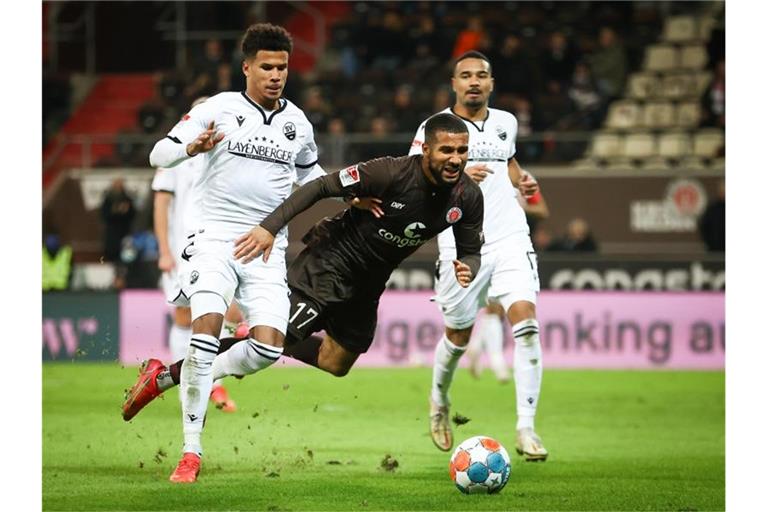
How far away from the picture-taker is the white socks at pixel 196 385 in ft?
24.2

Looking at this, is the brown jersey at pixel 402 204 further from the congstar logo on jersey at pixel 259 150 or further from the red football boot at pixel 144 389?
the red football boot at pixel 144 389

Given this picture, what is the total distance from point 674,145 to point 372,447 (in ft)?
35.8

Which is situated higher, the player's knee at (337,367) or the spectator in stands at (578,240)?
the spectator in stands at (578,240)

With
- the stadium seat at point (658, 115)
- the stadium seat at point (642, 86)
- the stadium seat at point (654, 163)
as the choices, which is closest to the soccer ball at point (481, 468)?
the stadium seat at point (654, 163)

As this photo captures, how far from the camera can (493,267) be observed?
9070 mm

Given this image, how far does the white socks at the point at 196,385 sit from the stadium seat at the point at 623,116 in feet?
43.5

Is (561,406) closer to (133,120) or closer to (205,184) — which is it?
(205,184)

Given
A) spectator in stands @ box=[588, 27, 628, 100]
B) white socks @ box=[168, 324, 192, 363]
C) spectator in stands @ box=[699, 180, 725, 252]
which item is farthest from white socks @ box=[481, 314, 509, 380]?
spectator in stands @ box=[588, 27, 628, 100]

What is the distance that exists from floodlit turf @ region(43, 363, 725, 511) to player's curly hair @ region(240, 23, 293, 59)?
2162 mm

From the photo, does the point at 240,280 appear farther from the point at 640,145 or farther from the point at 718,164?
the point at 640,145

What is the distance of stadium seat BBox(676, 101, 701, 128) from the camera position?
1930 cm

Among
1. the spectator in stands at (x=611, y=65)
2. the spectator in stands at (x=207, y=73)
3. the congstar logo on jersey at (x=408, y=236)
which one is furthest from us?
the spectator in stands at (x=611, y=65)

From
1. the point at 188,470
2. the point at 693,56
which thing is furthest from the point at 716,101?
the point at 188,470

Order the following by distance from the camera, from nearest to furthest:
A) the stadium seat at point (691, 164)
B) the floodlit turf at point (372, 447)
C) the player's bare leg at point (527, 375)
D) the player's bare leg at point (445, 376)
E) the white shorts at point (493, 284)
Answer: the floodlit turf at point (372, 447), the player's bare leg at point (527, 375), the white shorts at point (493, 284), the player's bare leg at point (445, 376), the stadium seat at point (691, 164)
